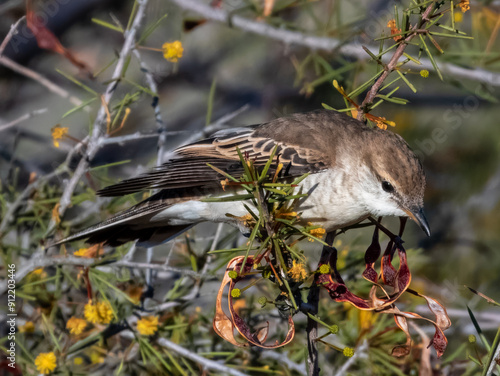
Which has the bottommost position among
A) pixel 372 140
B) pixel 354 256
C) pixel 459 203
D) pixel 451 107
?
pixel 459 203

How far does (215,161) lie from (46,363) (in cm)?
133

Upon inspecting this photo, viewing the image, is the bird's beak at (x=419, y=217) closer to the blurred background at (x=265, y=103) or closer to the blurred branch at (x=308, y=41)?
the blurred branch at (x=308, y=41)

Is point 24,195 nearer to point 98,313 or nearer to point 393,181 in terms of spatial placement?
point 98,313

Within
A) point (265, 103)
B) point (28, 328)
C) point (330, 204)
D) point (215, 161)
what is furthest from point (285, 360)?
point (265, 103)

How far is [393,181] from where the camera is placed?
302 cm

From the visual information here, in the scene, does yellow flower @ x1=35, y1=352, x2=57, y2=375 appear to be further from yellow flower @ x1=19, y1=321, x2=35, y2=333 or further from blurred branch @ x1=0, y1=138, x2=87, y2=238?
blurred branch @ x1=0, y1=138, x2=87, y2=238

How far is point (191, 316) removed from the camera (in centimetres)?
325

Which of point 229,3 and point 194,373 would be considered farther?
point 229,3

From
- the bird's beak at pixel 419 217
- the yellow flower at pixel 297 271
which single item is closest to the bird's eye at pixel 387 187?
the bird's beak at pixel 419 217

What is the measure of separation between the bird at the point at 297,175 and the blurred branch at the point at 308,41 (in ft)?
2.04

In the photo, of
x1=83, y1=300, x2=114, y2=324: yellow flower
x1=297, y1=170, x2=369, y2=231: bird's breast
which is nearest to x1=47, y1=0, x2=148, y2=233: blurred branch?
x1=83, y1=300, x2=114, y2=324: yellow flower

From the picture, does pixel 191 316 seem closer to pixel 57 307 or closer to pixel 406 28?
pixel 57 307

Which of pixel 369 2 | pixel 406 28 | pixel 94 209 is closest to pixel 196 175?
pixel 94 209

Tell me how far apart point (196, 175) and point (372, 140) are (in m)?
0.92
